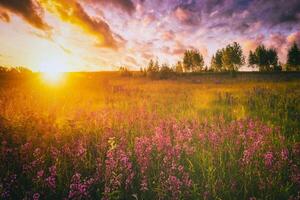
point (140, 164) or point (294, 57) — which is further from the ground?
point (294, 57)

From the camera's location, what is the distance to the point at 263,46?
8350 cm

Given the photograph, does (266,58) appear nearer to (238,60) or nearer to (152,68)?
(238,60)

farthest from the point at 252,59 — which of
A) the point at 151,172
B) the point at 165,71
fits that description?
the point at 151,172

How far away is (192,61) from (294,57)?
36.5m

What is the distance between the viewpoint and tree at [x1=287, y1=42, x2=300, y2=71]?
73.0 m

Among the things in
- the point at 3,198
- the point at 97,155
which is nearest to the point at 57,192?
the point at 3,198

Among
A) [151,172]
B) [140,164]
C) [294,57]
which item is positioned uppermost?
[294,57]

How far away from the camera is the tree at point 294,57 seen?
240 ft

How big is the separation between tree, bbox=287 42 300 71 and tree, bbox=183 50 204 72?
3217 cm

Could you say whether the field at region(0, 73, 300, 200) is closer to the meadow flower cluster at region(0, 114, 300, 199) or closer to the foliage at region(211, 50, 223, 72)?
the meadow flower cluster at region(0, 114, 300, 199)

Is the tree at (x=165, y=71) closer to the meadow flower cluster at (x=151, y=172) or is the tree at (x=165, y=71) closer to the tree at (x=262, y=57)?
the meadow flower cluster at (x=151, y=172)

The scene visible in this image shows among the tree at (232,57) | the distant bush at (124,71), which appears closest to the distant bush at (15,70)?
the distant bush at (124,71)

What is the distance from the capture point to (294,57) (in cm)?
7362

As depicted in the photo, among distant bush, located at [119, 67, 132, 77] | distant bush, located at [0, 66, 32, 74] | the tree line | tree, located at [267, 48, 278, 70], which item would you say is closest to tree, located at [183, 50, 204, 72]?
the tree line
